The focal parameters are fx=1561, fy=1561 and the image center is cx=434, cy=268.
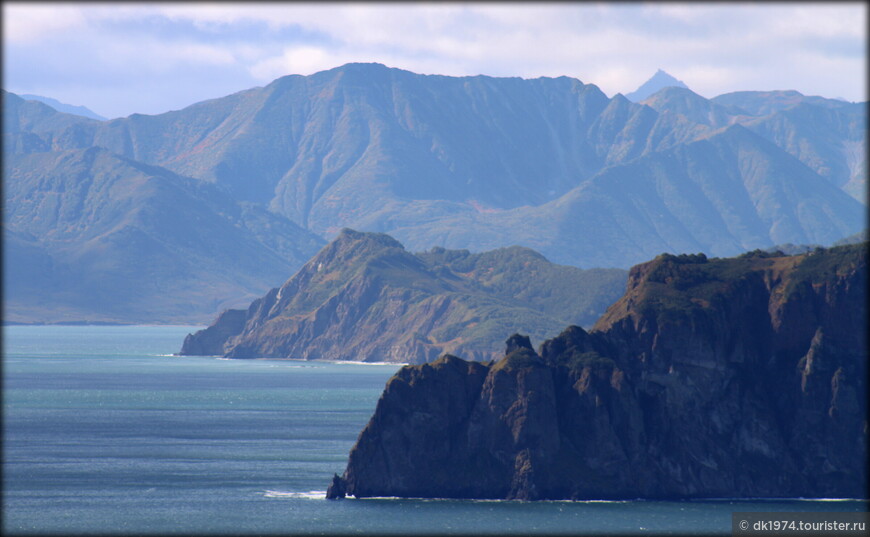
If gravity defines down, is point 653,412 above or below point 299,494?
above

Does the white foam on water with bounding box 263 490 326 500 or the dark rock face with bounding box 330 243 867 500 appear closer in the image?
the dark rock face with bounding box 330 243 867 500

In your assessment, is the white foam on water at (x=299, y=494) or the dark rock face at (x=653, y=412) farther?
the white foam on water at (x=299, y=494)

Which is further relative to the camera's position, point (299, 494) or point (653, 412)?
point (653, 412)

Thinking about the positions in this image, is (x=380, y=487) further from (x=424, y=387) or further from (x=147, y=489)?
(x=147, y=489)

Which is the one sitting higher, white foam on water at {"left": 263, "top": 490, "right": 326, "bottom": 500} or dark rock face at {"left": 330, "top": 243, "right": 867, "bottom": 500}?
dark rock face at {"left": 330, "top": 243, "right": 867, "bottom": 500}

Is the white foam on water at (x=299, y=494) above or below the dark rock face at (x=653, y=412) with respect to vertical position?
below
